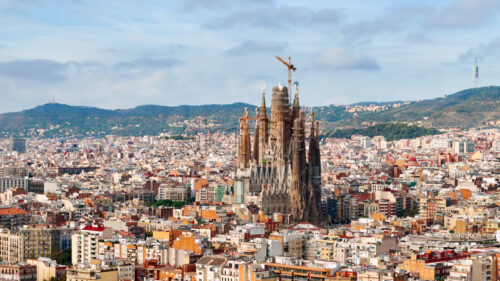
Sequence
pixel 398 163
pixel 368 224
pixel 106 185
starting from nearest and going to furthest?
1. pixel 368 224
2. pixel 106 185
3. pixel 398 163

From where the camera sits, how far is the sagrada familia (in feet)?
248

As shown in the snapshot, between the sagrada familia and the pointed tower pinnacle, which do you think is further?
the pointed tower pinnacle

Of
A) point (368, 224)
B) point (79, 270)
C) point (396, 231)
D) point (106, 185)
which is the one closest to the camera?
point (79, 270)

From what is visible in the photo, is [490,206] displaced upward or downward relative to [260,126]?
downward

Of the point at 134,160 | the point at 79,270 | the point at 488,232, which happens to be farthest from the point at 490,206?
the point at 134,160

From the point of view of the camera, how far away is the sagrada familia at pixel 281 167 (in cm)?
7556

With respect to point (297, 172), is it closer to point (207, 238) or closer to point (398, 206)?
point (398, 206)

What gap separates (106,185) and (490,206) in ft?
143

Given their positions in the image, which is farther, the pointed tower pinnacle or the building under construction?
the pointed tower pinnacle

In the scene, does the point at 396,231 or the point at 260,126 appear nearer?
the point at 396,231

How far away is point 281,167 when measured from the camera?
3063 inches

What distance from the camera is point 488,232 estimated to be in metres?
62.7

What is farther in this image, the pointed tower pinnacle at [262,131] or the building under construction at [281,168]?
the pointed tower pinnacle at [262,131]

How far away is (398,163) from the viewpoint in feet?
452
